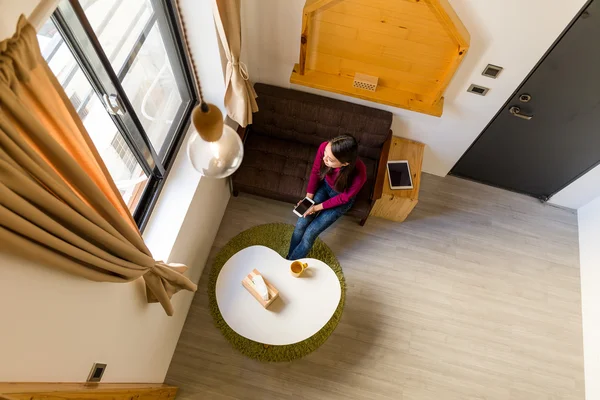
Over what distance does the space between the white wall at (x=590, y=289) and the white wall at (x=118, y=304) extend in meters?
2.99

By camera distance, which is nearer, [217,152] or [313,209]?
[217,152]

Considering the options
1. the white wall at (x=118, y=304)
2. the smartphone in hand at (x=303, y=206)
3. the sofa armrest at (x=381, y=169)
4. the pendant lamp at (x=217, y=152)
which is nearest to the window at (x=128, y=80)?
the white wall at (x=118, y=304)

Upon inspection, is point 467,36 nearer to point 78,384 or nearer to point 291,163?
point 291,163

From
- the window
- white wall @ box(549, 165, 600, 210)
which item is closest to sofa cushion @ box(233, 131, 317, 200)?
the window

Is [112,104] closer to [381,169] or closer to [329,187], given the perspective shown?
[329,187]

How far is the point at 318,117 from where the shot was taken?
313 centimetres

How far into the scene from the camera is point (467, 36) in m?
2.47

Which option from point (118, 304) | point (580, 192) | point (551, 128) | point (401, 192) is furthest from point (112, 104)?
point (580, 192)

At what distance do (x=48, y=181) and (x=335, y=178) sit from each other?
1.93 meters

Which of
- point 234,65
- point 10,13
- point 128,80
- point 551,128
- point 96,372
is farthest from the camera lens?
point 551,128

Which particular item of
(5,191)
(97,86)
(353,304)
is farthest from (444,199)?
(5,191)

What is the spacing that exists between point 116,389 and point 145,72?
1695 millimetres

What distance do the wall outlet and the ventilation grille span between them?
2.32m

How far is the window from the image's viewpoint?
65.8 inches
